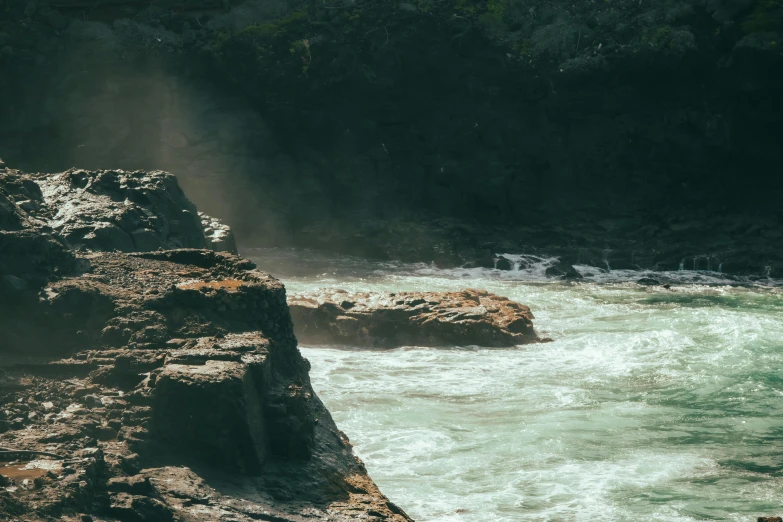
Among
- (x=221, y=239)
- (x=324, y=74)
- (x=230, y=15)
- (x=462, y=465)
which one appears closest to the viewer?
(x=462, y=465)

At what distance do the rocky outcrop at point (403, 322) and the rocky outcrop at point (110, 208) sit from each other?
4.18 m

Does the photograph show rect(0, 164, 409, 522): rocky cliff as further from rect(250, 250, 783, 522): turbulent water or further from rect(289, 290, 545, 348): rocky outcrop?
rect(289, 290, 545, 348): rocky outcrop

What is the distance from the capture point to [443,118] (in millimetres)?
38281

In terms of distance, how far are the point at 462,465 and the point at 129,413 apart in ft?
19.0

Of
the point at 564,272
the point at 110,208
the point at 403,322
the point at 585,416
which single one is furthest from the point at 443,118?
the point at 585,416

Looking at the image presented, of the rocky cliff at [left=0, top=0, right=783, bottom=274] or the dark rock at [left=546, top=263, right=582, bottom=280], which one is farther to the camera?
the rocky cliff at [left=0, top=0, right=783, bottom=274]

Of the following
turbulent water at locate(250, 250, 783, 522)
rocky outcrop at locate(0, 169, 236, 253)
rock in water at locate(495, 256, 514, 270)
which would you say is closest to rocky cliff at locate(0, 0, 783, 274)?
rock in water at locate(495, 256, 514, 270)

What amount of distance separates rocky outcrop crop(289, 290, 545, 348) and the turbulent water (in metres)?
0.52

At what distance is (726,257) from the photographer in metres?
33.9

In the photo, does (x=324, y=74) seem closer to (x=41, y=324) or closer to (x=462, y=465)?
(x=462, y=465)

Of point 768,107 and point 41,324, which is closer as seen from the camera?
point 41,324

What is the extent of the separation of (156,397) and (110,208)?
808cm

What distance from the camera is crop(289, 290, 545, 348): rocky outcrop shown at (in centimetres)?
2198

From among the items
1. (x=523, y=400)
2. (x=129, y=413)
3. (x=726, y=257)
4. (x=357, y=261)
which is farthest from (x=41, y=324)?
(x=726, y=257)
